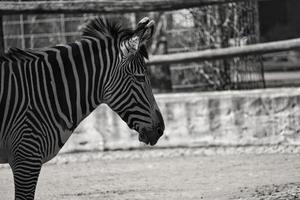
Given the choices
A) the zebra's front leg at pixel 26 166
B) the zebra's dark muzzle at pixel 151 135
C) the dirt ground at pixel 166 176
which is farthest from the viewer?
the dirt ground at pixel 166 176

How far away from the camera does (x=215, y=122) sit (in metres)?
9.70

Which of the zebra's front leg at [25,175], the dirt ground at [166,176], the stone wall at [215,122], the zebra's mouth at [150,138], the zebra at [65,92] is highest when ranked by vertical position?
the zebra at [65,92]

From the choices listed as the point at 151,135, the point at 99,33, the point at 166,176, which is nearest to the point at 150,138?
the point at 151,135

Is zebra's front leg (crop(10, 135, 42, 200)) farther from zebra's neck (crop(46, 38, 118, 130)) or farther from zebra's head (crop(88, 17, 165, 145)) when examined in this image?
zebra's head (crop(88, 17, 165, 145))

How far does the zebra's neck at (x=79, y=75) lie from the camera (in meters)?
5.57

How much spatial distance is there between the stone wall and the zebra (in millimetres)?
4132

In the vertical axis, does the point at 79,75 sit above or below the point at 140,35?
below

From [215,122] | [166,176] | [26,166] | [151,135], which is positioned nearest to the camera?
[26,166]

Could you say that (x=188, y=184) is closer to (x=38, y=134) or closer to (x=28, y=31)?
(x=38, y=134)

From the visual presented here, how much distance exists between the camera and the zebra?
5348 mm

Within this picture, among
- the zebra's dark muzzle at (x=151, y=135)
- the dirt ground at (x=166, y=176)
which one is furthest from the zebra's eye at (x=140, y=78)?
the dirt ground at (x=166, y=176)

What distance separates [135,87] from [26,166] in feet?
3.41

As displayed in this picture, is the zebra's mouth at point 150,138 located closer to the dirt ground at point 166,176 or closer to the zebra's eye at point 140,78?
the zebra's eye at point 140,78

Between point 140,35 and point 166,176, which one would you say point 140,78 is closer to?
point 140,35
